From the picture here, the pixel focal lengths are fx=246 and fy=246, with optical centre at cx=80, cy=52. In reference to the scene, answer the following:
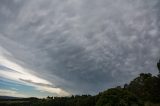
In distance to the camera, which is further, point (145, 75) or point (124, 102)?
point (145, 75)

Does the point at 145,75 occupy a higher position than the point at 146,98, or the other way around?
the point at 145,75

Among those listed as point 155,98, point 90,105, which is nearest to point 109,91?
point 155,98

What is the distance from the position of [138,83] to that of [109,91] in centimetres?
6057

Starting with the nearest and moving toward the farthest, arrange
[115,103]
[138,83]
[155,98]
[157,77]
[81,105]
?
1. [115,103]
2. [155,98]
3. [157,77]
4. [138,83]
5. [81,105]

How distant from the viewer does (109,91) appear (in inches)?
2566

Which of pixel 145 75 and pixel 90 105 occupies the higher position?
pixel 145 75

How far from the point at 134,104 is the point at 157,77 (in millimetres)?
44026

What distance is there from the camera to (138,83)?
12175 cm

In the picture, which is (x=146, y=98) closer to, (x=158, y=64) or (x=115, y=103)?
(x=158, y=64)

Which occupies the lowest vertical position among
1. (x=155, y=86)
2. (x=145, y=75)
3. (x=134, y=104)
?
(x=134, y=104)

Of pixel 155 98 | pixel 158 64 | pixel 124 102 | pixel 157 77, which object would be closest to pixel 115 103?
pixel 124 102

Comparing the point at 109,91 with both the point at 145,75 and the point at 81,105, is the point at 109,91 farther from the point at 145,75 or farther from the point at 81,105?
the point at 81,105

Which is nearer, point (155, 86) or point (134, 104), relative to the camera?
point (134, 104)

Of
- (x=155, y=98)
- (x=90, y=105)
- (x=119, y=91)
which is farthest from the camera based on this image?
(x=90, y=105)
